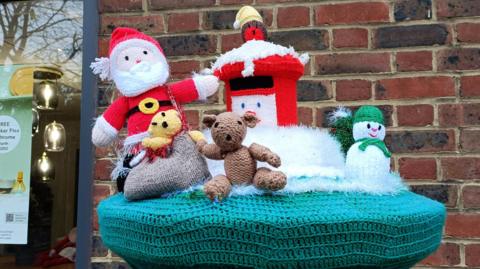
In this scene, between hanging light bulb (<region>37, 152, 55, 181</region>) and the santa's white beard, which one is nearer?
the santa's white beard

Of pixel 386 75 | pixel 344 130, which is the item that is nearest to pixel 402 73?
pixel 386 75

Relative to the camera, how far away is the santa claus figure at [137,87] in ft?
2.27

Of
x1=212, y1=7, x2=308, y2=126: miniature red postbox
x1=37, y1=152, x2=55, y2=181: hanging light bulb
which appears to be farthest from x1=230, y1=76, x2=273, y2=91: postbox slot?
x1=37, y1=152, x2=55, y2=181: hanging light bulb

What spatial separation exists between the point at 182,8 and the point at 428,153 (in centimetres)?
81

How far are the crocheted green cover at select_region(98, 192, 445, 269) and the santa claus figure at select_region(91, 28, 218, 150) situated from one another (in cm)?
15

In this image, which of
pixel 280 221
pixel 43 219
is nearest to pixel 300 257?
pixel 280 221

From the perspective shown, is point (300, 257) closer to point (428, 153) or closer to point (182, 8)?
point (428, 153)

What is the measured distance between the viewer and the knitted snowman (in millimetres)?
642

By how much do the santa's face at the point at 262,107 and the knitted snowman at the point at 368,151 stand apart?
117mm

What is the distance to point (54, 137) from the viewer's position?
66.8 inches

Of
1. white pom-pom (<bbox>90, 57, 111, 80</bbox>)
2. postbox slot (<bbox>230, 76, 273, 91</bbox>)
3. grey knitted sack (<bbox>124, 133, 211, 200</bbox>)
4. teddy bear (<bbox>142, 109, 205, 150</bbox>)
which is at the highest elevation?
white pom-pom (<bbox>90, 57, 111, 80</bbox>)

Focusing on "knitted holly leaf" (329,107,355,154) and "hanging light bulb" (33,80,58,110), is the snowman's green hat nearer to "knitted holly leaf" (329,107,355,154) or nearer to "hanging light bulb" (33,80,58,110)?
"knitted holly leaf" (329,107,355,154)

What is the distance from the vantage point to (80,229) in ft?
4.94

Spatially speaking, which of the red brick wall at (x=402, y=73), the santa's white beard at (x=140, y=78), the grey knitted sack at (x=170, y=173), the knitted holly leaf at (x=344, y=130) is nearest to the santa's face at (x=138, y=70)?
the santa's white beard at (x=140, y=78)
